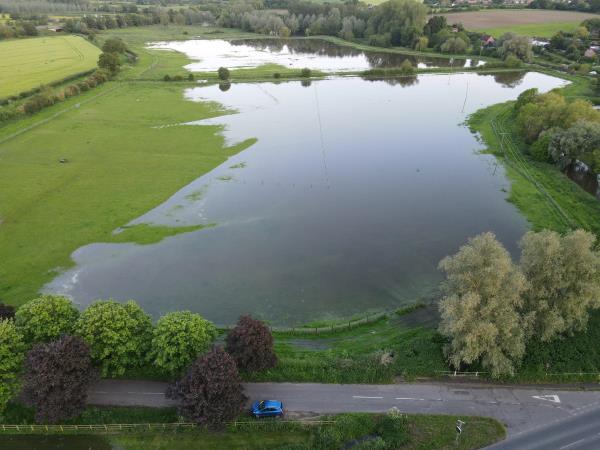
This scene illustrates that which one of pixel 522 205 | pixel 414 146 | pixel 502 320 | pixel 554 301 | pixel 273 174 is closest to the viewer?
pixel 502 320

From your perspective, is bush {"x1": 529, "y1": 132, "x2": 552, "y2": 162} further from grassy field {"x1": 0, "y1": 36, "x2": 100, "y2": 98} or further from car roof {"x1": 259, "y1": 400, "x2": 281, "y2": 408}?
grassy field {"x1": 0, "y1": 36, "x2": 100, "y2": 98}

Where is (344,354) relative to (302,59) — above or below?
below

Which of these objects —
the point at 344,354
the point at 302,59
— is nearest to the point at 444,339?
the point at 344,354

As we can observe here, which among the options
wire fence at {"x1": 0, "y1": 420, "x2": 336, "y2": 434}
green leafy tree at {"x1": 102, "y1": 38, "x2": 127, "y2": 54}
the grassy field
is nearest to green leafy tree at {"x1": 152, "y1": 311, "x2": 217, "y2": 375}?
wire fence at {"x1": 0, "y1": 420, "x2": 336, "y2": 434}

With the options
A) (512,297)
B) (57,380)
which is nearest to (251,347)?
(57,380)

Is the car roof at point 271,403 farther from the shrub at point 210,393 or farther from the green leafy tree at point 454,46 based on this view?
the green leafy tree at point 454,46

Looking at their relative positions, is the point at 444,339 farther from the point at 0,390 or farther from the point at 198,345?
the point at 0,390

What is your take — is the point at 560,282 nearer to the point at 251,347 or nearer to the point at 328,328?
the point at 328,328
